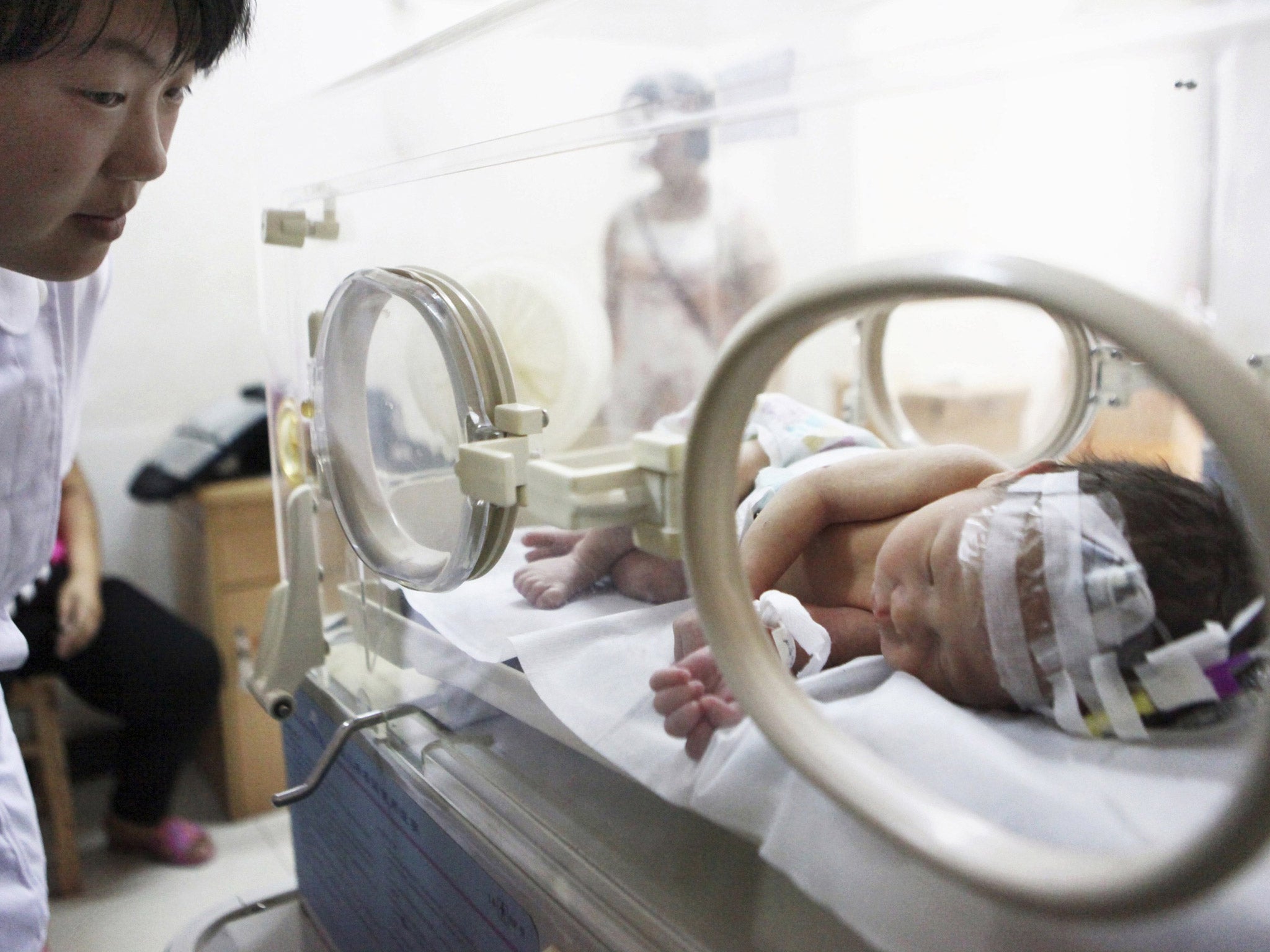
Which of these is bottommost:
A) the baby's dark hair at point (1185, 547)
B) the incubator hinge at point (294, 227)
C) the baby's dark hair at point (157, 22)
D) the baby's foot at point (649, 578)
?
the baby's foot at point (649, 578)

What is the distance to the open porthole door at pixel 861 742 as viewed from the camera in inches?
12.5

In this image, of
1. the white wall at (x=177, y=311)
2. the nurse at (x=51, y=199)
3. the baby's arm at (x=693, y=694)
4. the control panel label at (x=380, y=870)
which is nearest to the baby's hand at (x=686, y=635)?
the baby's arm at (x=693, y=694)

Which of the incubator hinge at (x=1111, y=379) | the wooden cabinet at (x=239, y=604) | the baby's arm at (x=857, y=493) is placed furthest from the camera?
the wooden cabinet at (x=239, y=604)

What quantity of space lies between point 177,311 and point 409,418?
1.82 m

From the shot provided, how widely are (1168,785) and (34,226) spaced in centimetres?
75

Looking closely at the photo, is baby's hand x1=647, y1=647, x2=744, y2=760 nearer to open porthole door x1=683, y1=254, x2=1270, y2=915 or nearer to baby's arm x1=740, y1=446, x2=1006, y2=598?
open porthole door x1=683, y1=254, x2=1270, y2=915

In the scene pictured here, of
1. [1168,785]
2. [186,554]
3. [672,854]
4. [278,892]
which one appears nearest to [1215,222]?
[1168,785]

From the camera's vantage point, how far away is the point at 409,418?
0.87m

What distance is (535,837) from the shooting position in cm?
70

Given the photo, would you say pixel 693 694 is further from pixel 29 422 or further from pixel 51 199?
pixel 29 422

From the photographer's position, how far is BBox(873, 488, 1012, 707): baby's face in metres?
0.62

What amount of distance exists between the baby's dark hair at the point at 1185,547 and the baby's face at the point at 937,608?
95 millimetres

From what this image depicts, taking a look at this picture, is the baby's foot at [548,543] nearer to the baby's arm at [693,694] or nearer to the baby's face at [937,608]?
the baby's arm at [693,694]

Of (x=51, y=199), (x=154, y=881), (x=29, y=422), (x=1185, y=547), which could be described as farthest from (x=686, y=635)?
(x=154, y=881)
